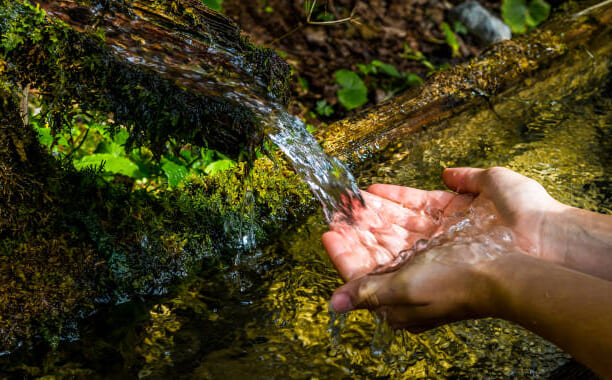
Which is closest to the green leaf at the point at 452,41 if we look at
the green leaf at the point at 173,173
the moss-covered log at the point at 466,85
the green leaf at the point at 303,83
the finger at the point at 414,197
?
the moss-covered log at the point at 466,85

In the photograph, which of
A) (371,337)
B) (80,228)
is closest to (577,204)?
(371,337)

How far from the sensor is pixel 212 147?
6.97ft

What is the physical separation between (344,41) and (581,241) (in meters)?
4.40

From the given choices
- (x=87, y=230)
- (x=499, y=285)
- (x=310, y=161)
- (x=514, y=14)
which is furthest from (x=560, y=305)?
(x=514, y=14)

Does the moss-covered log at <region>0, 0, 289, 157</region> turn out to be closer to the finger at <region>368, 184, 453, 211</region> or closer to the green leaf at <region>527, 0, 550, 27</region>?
the finger at <region>368, 184, 453, 211</region>

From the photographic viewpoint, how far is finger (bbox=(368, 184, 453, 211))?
2.60 m

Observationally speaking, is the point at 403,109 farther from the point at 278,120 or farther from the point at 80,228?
the point at 80,228

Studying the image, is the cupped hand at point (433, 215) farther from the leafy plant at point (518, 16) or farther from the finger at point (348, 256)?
the leafy plant at point (518, 16)

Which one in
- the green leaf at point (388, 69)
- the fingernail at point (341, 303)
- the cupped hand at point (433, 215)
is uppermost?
the green leaf at point (388, 69)

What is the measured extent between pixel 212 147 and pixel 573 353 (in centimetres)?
173

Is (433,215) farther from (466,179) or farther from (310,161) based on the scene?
(310,161)

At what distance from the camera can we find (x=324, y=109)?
489 centimetres

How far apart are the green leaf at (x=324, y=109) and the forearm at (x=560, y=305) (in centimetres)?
332

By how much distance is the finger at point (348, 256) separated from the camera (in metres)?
2.01
